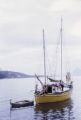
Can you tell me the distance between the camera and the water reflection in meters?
61.8

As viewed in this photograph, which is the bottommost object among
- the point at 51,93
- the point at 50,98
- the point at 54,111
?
the point at 54,111

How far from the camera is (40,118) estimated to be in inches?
2406

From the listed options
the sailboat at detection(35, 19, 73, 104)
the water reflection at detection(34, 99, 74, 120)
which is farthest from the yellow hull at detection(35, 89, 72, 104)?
the water reflection at detection(34, 99, 74, 120)

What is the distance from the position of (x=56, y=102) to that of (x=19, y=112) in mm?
14608

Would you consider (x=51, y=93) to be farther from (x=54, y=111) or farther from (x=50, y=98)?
(x=54, y=111)

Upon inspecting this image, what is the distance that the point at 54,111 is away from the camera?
231ft

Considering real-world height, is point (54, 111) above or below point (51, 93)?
below

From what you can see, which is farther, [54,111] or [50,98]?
[50,98]

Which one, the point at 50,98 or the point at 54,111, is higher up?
the point at 50,98

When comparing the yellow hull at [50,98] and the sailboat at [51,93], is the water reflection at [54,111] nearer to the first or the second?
the yellow hull at [50,98]

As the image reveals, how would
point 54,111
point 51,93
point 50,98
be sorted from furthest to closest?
point 51,93 → point 50,98 → point 54,111

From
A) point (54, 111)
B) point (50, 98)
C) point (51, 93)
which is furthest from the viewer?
point (51, 93)

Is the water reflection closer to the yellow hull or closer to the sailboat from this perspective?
the yellow hull

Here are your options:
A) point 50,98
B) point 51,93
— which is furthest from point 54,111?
point 51,93
